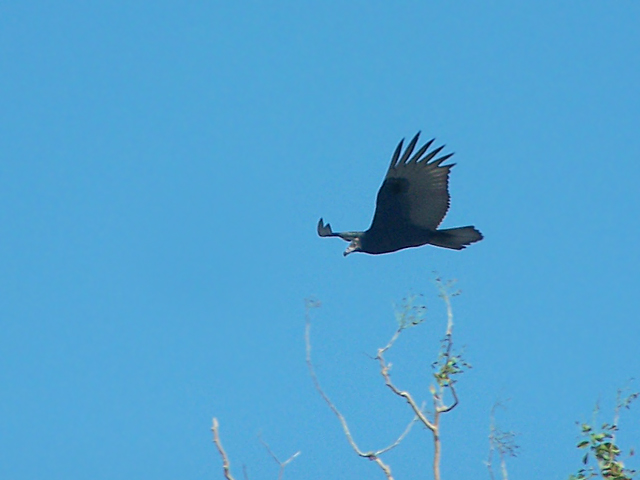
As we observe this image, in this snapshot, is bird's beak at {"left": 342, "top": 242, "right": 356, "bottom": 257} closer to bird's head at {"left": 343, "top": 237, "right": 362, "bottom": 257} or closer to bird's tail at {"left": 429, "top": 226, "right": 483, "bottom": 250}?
bird's head at {"left": 343, "top": 237, "right": 362, "bottom": 257}

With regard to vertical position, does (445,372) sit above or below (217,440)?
above

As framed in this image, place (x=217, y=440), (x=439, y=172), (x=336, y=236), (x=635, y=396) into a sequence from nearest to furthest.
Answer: (x=217, y=440)
(x=635, y=396)
(x=439, y=172)
(x=336, y=236)

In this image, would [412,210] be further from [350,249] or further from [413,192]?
[350,249]

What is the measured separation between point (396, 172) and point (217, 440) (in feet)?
15.2

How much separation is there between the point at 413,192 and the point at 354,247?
3.92ft

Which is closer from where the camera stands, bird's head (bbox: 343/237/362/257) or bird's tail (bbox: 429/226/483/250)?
bird's tail (bbox: 429/226/483/250)

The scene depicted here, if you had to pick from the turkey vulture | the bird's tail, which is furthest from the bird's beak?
the bird's tail

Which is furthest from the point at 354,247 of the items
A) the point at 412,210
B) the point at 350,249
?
the point at 412,210

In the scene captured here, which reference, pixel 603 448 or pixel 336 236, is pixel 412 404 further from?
pixel 336 236

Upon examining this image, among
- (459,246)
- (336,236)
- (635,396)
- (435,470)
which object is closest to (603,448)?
(635,396)

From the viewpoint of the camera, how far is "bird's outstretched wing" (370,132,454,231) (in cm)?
1255

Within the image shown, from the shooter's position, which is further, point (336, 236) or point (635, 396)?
point (336, 236)

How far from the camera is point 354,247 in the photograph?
13.5m

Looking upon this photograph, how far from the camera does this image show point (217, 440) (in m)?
9.09
